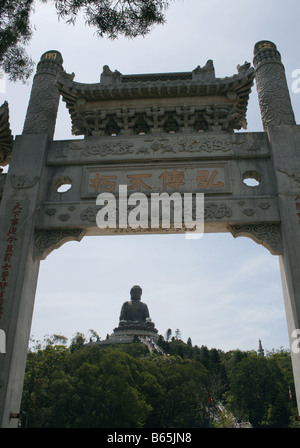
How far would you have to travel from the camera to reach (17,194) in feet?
23.4

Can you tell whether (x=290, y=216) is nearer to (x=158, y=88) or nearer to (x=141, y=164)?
(x=141, y=164)

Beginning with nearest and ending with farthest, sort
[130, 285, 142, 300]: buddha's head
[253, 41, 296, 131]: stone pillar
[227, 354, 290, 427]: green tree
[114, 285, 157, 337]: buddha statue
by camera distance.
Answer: [253, 41, 296, 131]: stone pillar → [227, 354, 290, 427]: green tree → [114, 285, 157, 337]: buddha statue → [130, 285, 142, 300]: buddha's head

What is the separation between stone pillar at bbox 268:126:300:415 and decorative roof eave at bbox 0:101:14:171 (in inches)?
208

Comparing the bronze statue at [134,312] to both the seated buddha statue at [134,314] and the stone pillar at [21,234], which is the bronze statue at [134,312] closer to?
the seated buddha statue at [134,314]

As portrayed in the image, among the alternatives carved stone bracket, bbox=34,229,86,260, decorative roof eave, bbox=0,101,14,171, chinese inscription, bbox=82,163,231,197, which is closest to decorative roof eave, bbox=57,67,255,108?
decorative roof eave, bbox=0,101,14,171

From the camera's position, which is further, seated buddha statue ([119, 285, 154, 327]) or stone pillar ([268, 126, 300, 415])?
seated buddha statue ([119, 285, 154, 327])

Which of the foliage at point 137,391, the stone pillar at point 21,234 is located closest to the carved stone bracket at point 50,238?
the stone pillar at point 21,234

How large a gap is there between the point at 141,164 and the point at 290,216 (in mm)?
2887

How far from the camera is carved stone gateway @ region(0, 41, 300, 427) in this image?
633cm

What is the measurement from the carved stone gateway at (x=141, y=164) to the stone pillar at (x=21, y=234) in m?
0.02

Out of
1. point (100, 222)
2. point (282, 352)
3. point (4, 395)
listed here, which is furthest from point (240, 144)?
point (282, 352)

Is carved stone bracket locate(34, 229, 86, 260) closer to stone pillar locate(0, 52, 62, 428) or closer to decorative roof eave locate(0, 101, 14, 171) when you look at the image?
stone pillar locate(0, 52, 62, 428)

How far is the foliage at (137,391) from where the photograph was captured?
806 inches
